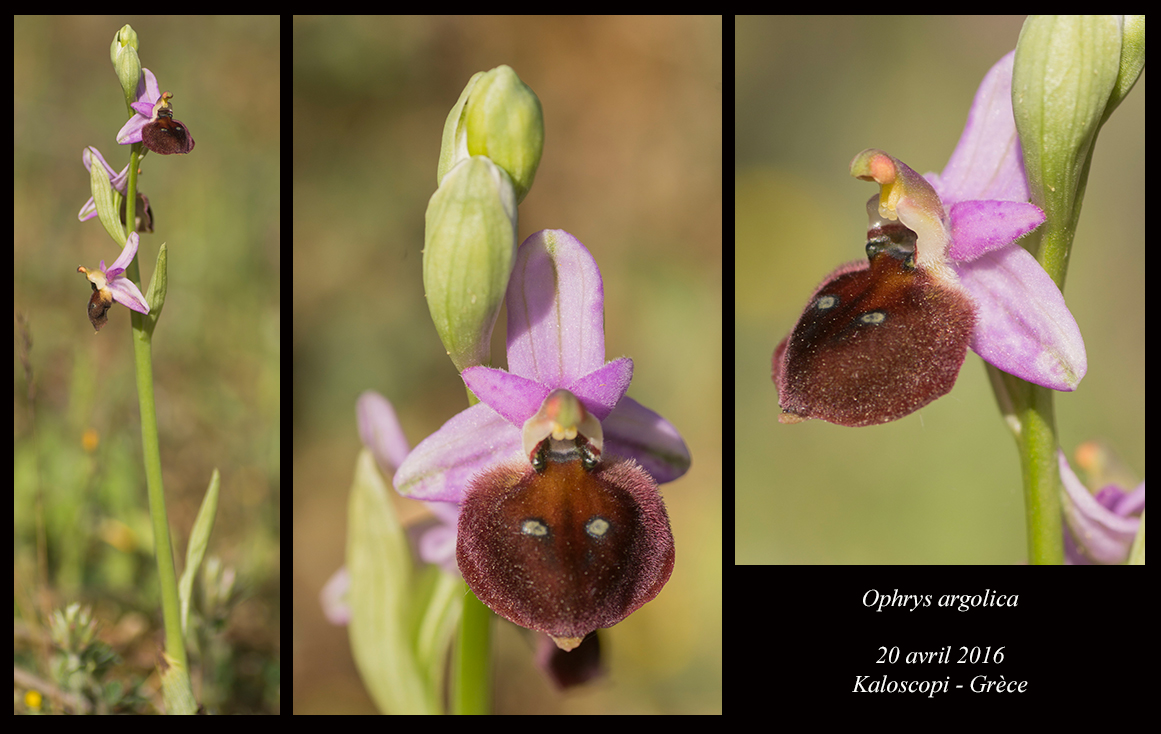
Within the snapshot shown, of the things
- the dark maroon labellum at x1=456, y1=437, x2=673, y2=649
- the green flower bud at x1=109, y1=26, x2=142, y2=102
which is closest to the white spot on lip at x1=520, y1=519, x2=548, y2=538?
the dark maroon labellum at x1=456, y1=437, x2=673, y2=649

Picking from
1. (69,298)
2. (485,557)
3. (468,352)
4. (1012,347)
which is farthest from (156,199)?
(1012,347)

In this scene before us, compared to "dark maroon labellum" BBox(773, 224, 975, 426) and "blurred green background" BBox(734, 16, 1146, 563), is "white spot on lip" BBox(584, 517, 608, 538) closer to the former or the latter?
"dark maroon labellum" BBox(773, 224, 975, 426)

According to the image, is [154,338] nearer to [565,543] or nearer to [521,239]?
[521,239]

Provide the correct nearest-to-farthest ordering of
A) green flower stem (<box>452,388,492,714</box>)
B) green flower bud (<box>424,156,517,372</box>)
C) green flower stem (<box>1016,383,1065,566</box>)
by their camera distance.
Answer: green flower bud (<box>424,156,517,372</box>) < green flower stem (<box>1016,383,1065,566</box>) < green flower stem (<box>452,388,492,714</box>)

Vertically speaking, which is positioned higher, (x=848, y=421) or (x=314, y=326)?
(x=314, y=326)

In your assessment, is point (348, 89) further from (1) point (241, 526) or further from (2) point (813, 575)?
(2) point (813, 575)

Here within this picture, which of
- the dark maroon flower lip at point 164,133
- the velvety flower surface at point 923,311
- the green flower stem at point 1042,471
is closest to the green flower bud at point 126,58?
the dark maroon flower lip at point 164,133

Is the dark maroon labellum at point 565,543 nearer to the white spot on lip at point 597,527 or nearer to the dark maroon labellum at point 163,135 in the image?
the white spot on lip at point 597,527

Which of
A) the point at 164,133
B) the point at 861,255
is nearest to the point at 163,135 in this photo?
the point at 164,133
